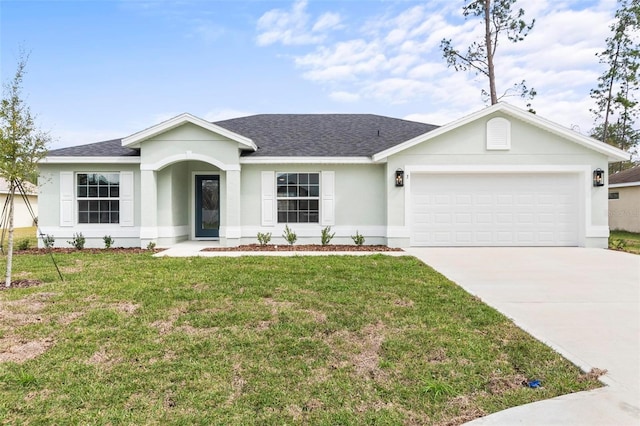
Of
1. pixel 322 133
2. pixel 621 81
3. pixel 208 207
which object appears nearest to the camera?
pixel 208 207

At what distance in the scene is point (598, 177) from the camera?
1106 cm

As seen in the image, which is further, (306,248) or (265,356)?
(306,248)

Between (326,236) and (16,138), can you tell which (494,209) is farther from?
(16,138)

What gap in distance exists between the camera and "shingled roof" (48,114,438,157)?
39.2 ft

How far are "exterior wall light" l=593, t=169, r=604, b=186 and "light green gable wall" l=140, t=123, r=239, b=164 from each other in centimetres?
1146

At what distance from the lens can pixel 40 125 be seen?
22.0 ft

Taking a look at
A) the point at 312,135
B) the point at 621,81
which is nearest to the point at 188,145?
the point at 312,135

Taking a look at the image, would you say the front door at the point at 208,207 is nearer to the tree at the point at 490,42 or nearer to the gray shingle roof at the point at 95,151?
the gray shingle roof at the point at 95,151

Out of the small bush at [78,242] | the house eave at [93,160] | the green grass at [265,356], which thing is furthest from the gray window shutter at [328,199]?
Result: the small bush at [78,242]

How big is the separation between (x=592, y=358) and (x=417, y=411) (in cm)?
206

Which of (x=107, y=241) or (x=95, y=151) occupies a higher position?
(x=95, y=151)

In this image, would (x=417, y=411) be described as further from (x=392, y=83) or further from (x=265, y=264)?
(x=392, y=83)

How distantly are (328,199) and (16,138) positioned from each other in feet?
26.5

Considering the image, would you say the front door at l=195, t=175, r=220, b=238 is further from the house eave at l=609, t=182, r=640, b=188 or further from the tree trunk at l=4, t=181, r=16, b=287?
the house eave at l=609, t=182, r=640, b=188
